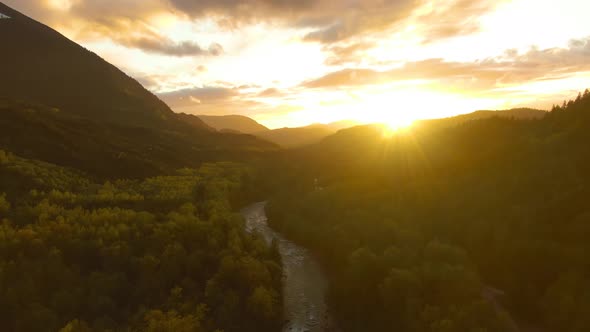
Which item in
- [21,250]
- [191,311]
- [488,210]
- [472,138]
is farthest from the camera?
[472,138]

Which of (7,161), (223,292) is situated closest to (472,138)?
(223,292)

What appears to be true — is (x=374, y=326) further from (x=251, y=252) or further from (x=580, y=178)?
(x=580, y=178)

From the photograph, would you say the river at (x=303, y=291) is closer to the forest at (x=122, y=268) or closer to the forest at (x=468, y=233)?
A: the forest at (x=468, y=233)

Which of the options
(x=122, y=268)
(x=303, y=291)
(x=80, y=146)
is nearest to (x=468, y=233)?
(x=303, y=291)

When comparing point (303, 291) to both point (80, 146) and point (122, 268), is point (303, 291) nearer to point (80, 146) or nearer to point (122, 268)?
point (122, 268)

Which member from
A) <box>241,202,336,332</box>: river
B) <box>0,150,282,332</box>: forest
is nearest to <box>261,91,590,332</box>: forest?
<box>241,202,336,332</box>: river

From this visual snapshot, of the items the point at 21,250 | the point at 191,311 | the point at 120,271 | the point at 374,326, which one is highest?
the point at 21,250
